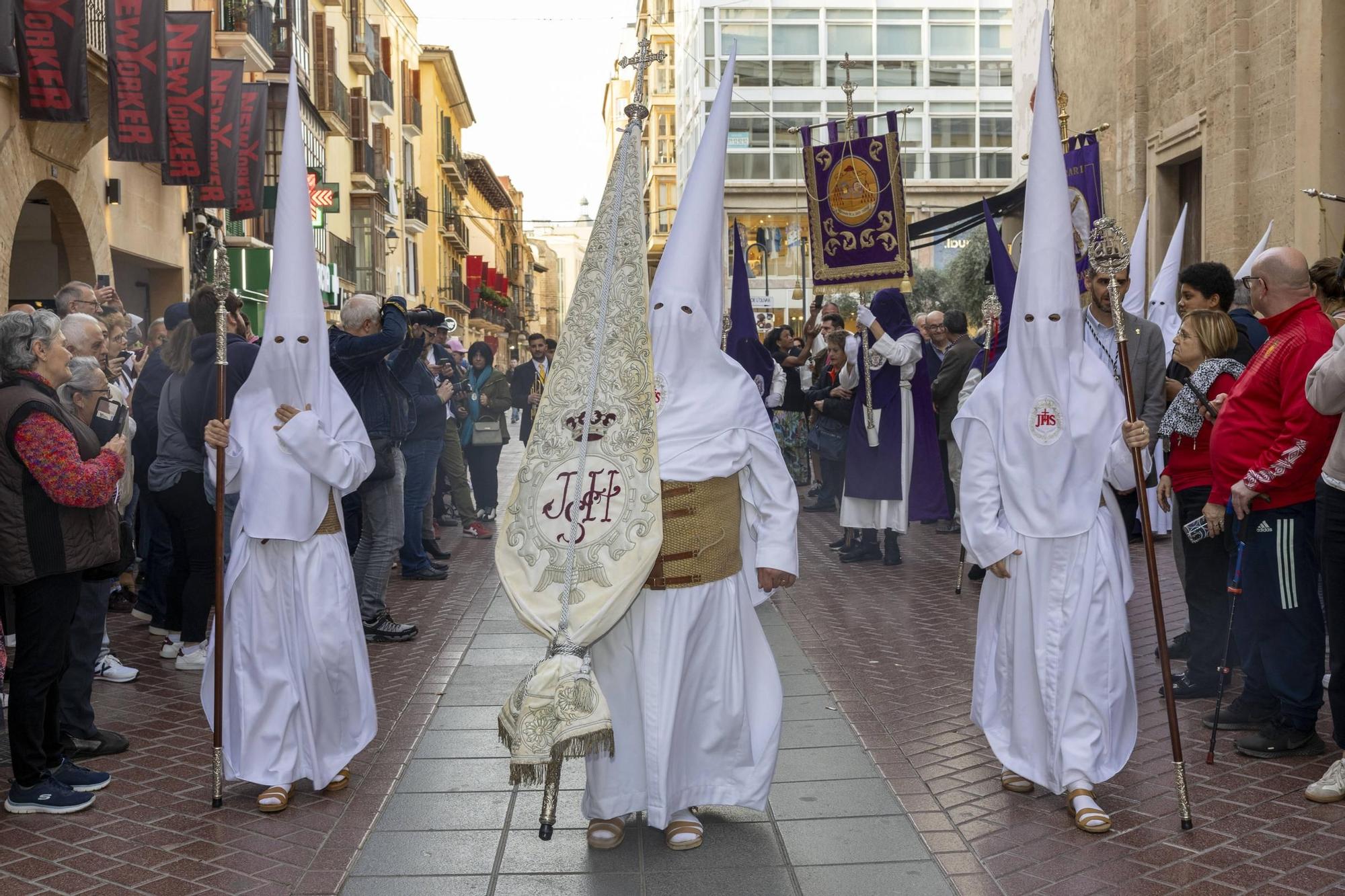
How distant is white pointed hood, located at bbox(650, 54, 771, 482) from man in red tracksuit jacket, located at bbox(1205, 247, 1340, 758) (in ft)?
7.23

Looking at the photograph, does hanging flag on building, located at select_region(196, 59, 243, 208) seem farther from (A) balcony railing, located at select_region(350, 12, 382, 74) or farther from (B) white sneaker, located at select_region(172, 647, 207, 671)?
(A) balcony railing, located at select_region(350, 12, 382, 74)

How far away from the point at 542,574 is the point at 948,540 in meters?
8.66

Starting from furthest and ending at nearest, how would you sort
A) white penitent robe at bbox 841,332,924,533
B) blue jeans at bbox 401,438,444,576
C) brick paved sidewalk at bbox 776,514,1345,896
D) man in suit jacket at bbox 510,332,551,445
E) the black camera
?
1. man in suit jacket at bbox 510,332,551,445
2. white penitent robe at bbox 841,332,924,533
3. blue jeans at bbox 401,438,444,576
4. the black camera
5. brick paved sidewalk at bbox 776,514,1345,896

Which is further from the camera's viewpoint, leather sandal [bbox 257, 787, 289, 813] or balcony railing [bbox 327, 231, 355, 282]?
balcony railing [bbox 327, 231, 355, 282]

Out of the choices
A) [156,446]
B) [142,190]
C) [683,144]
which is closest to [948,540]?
[156,446]

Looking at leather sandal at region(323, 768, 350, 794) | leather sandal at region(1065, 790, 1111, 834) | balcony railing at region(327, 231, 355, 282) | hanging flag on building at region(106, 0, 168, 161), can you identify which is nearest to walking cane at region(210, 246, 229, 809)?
leather sandal at region(323, 768, 350, 794)

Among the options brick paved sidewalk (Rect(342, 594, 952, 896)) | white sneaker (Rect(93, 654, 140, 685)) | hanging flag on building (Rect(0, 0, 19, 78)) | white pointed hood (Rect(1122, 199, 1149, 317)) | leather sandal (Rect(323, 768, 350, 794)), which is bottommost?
brick paved sidewalk (Rect(342, 594, 952, 896))

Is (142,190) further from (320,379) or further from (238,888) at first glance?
(238,888)

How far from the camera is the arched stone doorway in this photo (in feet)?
53.3

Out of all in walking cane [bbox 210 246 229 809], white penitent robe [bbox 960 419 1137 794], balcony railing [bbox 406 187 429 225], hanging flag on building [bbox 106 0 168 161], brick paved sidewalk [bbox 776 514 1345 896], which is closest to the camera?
brick paved sidewalk [bbox 776 514 1345 896]

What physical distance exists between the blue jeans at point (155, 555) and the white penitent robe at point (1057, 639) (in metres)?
5.32

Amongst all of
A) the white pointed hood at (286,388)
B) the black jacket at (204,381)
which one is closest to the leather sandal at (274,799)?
the white pointed hood at (286,388)

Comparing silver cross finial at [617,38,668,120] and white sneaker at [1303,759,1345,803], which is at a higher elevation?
silver cross finial at [617,38,668,120]

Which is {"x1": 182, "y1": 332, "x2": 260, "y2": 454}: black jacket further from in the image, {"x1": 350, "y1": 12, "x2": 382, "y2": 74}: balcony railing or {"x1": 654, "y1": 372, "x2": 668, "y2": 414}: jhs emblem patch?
{"x1": 350, "y1": 12, "x2": 382, "y2": 74}: balcony railing
